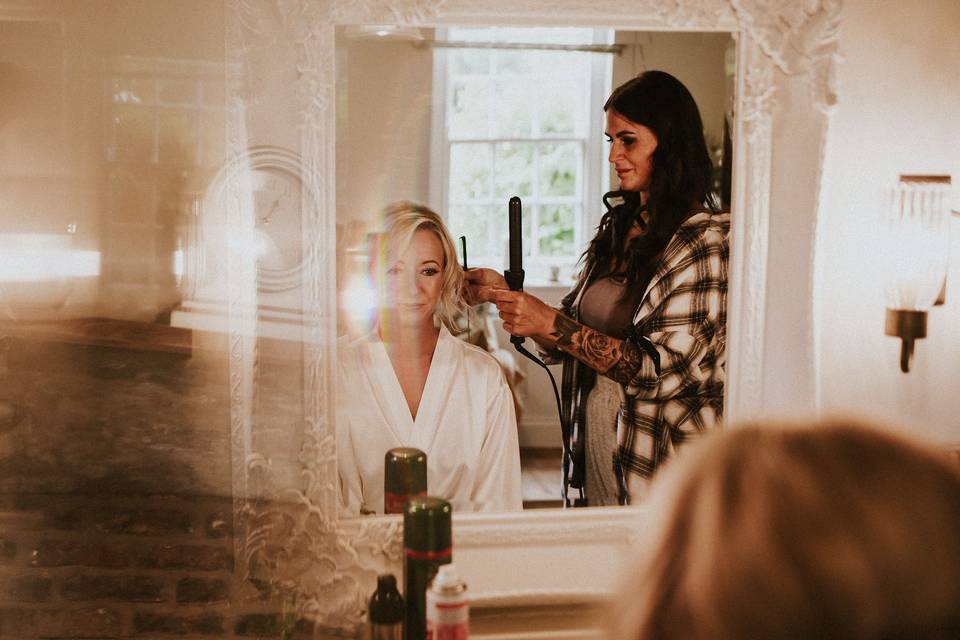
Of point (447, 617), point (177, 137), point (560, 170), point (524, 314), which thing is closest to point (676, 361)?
point (524, 314)

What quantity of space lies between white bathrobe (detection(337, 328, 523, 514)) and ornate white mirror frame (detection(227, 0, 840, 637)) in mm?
30

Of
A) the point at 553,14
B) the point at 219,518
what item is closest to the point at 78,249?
the point at 219,518

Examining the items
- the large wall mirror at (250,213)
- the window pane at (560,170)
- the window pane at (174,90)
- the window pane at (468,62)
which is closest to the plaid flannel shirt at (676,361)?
the large wall mirror at (250,213)

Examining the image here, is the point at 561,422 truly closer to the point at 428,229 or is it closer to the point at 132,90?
the point at 428,229

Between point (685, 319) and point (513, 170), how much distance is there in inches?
16.6

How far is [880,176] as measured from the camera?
1.60m

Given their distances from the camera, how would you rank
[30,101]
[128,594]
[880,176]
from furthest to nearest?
[880,176] → [128,594] → [30,101]

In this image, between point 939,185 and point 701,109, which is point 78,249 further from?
point 939,185

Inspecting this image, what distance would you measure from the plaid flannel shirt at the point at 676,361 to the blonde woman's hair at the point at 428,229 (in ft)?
0.69

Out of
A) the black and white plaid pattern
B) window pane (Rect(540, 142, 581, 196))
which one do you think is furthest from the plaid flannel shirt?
window pane (Rect(540, 142, 581, 196))

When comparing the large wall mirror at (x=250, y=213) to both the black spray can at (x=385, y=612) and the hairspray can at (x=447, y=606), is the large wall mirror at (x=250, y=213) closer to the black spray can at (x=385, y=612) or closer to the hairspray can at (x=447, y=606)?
the black spray can at (x=385, y=612)

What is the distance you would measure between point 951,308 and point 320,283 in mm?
1228

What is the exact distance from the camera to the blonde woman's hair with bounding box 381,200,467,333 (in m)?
1.42

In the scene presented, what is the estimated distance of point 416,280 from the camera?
1.45m
